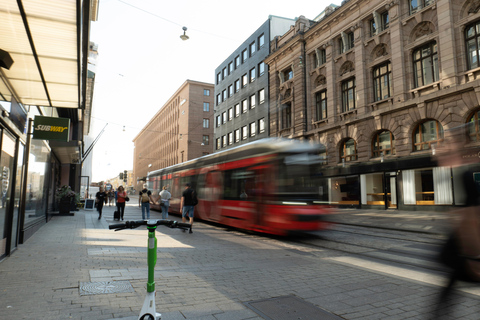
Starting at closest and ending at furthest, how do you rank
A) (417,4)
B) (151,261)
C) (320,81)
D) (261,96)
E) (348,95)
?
(151,261)
(417,4)
(348,95)
(320,81)
(261,96)

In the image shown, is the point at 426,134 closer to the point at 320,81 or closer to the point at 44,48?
the point at 320,81

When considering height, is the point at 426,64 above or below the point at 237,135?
above

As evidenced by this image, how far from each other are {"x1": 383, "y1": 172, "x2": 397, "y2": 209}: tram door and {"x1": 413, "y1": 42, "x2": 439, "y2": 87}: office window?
611 centimetres

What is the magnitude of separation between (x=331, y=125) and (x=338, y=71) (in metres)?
4.45

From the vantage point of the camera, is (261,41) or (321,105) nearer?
(321,105)

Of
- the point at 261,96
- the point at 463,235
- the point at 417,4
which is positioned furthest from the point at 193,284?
the point at 261,96

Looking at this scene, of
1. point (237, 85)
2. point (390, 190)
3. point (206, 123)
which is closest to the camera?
point (390, 190)

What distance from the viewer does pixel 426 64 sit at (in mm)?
21344

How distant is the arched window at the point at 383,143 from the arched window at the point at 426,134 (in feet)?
5.97

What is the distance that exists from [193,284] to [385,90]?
23.0 m

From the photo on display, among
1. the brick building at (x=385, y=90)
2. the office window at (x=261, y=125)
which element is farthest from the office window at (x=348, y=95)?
the office window at (x=261, y=125)

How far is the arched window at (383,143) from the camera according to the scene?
77.2 feet

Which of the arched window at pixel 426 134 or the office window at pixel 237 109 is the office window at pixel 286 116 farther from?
the arched window at pixel 426 134

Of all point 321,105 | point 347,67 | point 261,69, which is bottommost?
point 321,105
